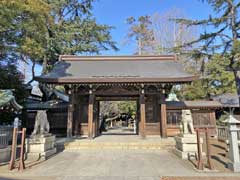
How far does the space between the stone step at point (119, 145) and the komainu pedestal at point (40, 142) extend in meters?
1.64

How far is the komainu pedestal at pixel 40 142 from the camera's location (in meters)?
8.14

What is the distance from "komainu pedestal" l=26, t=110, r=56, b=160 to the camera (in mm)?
8141

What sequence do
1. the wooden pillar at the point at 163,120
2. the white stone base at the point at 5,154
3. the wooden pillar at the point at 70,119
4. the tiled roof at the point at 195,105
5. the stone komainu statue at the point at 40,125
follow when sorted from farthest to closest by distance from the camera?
the tiled roof at the point at 195,105
the wooden pillar at the point at 70,119
the wooden pillar at the point at 163,120
the stone komainu statue at the point at 40,125
the white stone base at the point at 5,154

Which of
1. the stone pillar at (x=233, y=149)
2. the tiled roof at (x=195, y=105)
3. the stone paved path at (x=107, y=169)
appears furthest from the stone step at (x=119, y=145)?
the tiled roof at (x=195, y=105)

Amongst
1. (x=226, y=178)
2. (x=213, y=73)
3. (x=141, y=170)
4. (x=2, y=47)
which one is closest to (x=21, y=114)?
(x=2, y=47)

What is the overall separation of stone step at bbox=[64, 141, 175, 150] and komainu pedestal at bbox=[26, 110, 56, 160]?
1639 mm

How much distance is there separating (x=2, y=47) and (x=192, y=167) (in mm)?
9579

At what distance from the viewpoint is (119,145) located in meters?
10.5

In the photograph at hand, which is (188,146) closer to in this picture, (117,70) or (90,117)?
(90,117)

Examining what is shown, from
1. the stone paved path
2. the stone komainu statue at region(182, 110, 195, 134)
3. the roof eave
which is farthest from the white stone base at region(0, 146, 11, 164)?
the stone komainu statue at region(182, 110, 195, 134)

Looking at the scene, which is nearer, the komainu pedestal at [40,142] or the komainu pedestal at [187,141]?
the komainu pedestal at [187,141]

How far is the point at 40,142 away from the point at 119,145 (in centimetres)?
392

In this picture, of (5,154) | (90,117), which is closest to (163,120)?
(90,117)

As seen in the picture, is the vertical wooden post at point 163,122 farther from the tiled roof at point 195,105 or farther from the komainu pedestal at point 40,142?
the komainu pedestal at point 40,142
